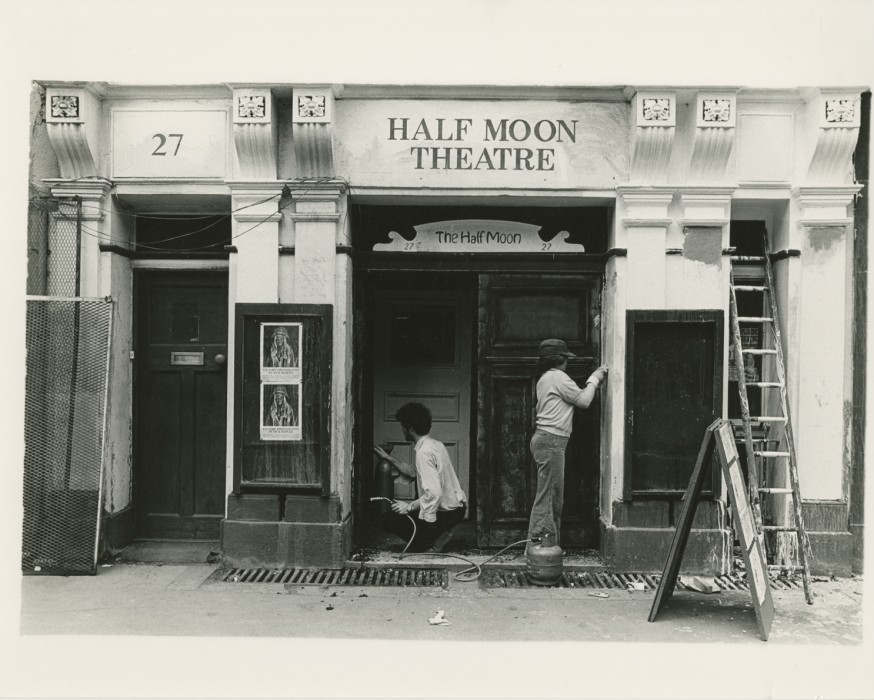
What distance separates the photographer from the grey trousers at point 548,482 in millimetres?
6406

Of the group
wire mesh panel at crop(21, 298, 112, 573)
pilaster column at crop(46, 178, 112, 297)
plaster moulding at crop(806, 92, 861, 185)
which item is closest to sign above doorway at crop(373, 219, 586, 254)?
plaster moulding at crop(806, 92, 861, 185)

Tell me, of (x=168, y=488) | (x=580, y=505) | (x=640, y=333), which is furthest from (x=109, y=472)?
(x=640, y=333)

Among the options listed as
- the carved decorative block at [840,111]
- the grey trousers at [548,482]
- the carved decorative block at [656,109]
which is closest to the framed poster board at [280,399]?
the grey trousers at [548,482]

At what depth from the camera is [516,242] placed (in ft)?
23.1

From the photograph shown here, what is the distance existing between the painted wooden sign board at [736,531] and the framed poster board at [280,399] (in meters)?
2.87

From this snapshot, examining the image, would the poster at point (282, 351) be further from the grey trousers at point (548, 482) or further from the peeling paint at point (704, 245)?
the peeling paint at point (704, 245)

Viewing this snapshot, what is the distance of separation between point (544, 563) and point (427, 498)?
122 centimetres

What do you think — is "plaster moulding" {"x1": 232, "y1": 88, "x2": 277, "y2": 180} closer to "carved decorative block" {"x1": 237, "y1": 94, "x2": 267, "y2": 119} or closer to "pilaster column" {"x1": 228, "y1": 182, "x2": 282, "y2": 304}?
"carved decorative block" {"x1": 237, "y1": 94, "x2": 267, "y2": 119}

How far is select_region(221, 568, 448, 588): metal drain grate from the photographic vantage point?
6.33 meters

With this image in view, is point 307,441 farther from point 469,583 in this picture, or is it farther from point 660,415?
point 660,415

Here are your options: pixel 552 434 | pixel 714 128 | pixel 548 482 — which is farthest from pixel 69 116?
pixel 714 128

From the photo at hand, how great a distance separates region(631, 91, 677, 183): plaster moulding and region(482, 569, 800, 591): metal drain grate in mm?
3443

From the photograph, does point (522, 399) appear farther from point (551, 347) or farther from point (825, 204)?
point (825, 204)

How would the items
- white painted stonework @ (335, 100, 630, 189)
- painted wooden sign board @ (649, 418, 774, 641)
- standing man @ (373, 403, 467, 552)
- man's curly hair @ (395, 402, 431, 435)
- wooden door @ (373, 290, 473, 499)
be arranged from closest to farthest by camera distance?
painted wooden sign board @ (649, 418, 774, 641), white painted stonework @ (335, 100, 630, 189), standing man @ (373, 403, 467, 552), man's curly hair @ (395, 402, 431, 435), wooden door @ (373, 290, 473, 499)
